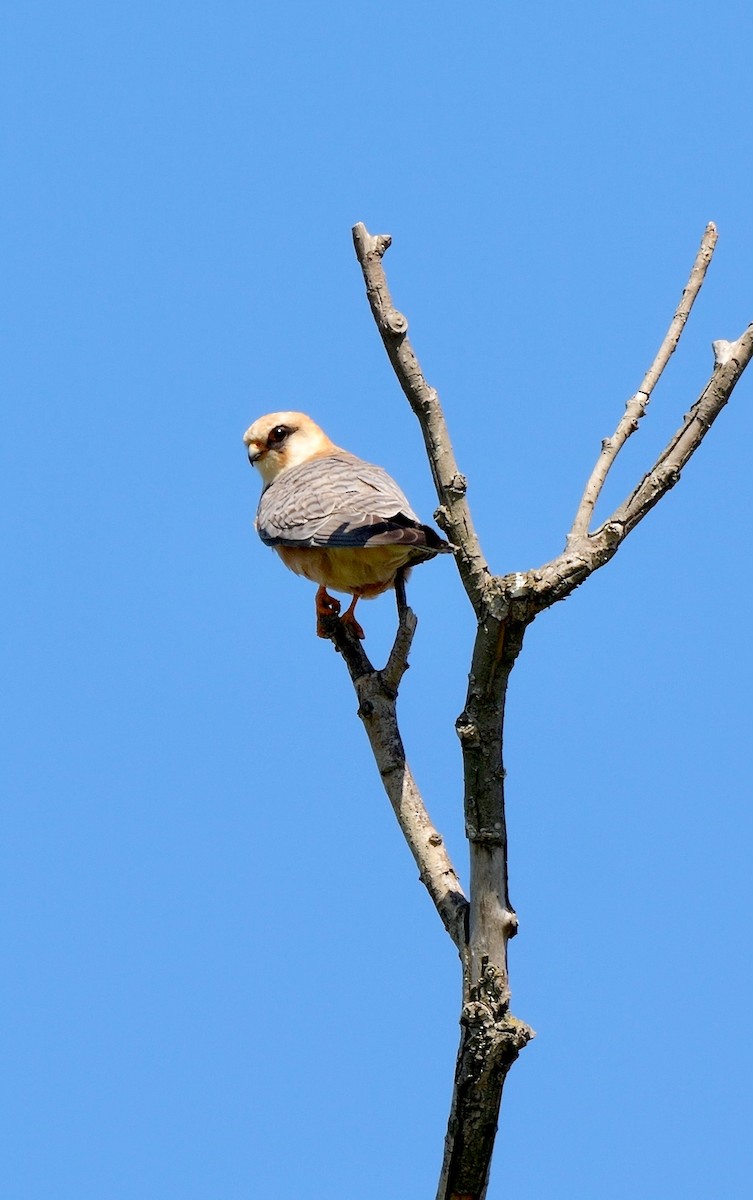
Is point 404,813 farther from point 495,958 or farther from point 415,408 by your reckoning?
point 415,408

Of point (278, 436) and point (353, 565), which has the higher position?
point (278, 436)

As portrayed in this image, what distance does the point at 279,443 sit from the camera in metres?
7.53

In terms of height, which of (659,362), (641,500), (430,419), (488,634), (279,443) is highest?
(279,443)

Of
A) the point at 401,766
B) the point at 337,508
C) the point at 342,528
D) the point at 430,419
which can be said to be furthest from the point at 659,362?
the point at 337,508

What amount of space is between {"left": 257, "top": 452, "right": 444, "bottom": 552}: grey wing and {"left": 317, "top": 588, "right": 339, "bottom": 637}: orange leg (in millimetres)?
282

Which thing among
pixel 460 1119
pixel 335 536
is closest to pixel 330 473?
pixel 335 536

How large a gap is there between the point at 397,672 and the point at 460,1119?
1.55 meters

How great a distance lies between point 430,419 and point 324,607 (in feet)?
7.68

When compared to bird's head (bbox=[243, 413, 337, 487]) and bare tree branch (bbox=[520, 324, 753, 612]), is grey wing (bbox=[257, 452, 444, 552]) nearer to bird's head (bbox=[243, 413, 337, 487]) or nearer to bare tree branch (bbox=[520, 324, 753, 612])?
bird's head (bbox=[243, 413, 337, 487])

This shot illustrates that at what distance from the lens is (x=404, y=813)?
164 inches

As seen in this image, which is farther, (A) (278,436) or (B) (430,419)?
(A) (278,436)

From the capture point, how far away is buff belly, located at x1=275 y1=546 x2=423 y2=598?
217 inches

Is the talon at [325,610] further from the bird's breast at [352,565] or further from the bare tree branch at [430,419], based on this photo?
the bare tree branch at [430,419]

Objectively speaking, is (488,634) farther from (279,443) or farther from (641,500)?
(279,443)
